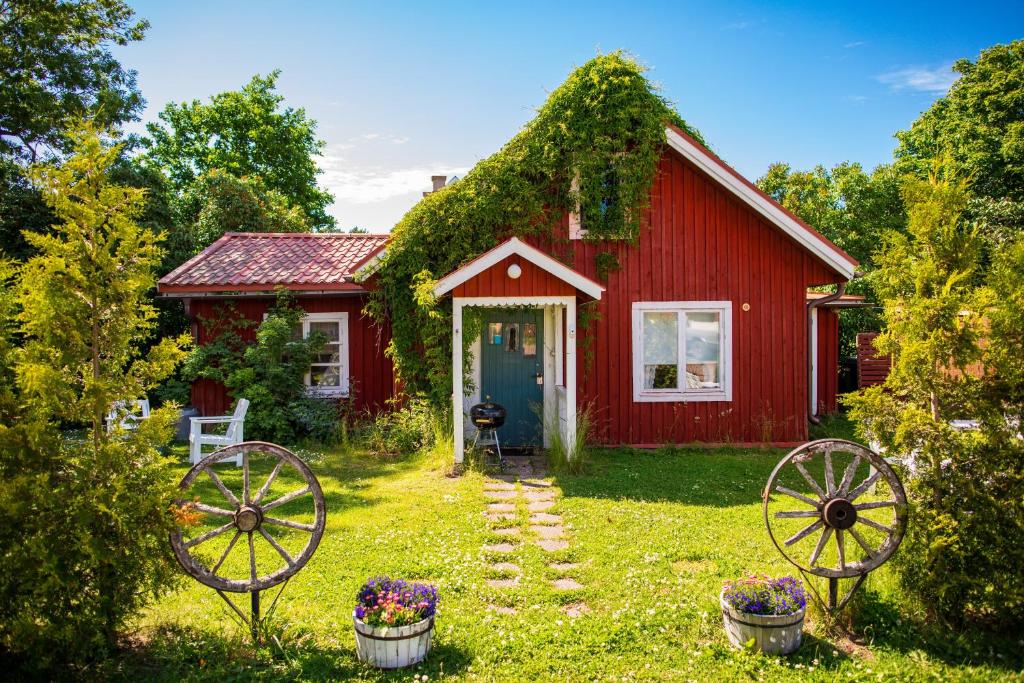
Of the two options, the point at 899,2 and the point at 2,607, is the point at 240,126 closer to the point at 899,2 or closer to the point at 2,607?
the point at 899,2

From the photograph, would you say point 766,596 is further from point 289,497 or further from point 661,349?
point 661,349

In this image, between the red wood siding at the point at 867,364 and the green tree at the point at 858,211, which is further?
the green tree at the point at 858,211

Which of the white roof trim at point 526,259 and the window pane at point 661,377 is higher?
the white roof trim at point 526,259

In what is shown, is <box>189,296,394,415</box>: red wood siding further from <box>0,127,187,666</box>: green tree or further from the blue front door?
<box>0,127,187,666</box>: green tree

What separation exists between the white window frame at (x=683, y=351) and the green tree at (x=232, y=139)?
2489 cm

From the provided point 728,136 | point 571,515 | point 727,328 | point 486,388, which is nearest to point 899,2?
point 728,136

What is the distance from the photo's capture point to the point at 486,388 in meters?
11.0

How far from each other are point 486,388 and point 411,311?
72.3 inches

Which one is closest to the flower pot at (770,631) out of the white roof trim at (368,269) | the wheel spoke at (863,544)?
the wheel spoke at (863,544)

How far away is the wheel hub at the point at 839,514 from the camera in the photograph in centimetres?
438

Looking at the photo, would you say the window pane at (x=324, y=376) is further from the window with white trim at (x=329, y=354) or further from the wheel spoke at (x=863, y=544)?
the wheel spoke at (x=863, y=544)

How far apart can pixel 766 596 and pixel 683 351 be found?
727cm

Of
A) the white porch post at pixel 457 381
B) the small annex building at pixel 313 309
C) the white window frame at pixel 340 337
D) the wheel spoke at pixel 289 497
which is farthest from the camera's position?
the white window frame at pixel 340 337

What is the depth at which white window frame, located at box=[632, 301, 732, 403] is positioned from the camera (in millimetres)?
11164
